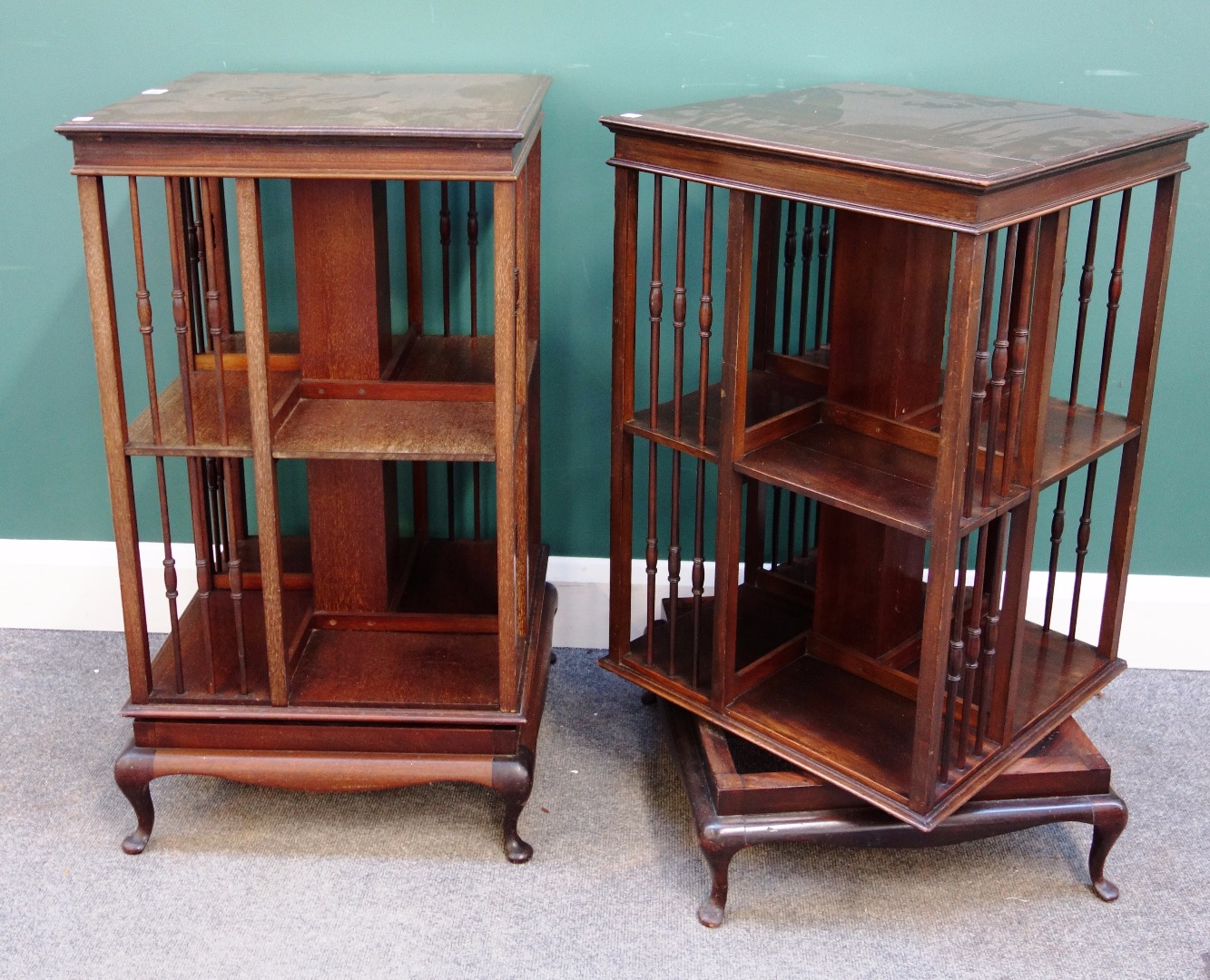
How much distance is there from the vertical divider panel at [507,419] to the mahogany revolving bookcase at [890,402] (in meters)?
0.26

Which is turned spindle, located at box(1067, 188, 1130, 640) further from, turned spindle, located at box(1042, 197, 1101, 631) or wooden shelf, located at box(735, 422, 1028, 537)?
wooden shelf, located at box(735, 422, 1028, 537)

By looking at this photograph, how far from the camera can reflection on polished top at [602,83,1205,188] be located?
1780mm

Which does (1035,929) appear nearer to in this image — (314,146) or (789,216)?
(789,216)

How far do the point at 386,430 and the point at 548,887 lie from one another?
81 cm

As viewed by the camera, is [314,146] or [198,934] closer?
[314,146]

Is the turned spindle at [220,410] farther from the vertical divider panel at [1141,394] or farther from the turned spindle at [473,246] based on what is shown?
the vertical divider panel at [1141,394]

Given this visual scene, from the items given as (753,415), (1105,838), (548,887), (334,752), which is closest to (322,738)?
(334,752)

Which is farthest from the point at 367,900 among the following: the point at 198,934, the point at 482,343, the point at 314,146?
the point at 314,146

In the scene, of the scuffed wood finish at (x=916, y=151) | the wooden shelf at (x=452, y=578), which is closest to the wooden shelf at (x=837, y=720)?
the wooden shelf at (x=452, y=578)

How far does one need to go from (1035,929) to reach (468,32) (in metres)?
1.88

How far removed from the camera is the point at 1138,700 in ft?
9.28

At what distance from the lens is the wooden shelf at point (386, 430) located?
6.85ft

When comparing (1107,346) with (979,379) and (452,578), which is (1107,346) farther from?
(452,578)

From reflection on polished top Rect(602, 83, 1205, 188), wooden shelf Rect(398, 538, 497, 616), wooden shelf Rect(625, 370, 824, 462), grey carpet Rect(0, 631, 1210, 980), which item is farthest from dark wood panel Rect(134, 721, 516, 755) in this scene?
reflection on polished top Rect(602, 83, 1205, 188)
